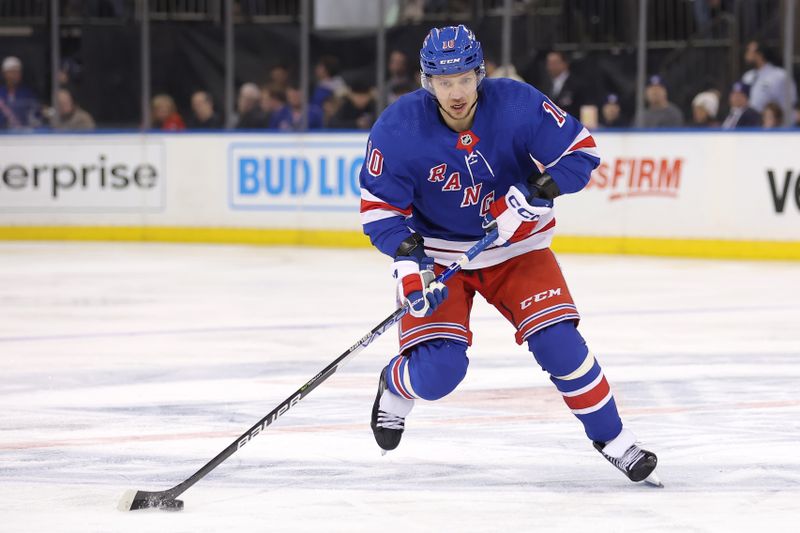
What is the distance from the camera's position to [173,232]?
1242 centimetres

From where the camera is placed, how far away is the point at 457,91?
367 centimetres

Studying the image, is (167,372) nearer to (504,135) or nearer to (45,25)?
(504,135)

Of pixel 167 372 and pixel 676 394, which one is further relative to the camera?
pixel 167 372

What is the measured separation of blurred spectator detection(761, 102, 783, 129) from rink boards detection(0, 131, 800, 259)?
94 mm

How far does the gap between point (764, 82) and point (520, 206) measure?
7.58 metres

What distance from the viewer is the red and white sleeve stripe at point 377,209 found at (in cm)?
380

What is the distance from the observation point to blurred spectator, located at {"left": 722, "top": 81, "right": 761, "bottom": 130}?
35.3ft

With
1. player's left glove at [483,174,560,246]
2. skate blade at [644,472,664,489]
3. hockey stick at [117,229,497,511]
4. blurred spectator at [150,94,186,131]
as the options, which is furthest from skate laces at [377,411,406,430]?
blurred spectator at [150,94,186,131]

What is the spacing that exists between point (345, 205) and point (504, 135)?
8.15 metres

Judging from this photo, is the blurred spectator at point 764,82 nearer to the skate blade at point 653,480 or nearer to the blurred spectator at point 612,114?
the blurred spectator at point 612,114

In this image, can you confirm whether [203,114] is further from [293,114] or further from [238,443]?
[238,443]


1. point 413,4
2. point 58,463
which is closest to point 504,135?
point 58,463

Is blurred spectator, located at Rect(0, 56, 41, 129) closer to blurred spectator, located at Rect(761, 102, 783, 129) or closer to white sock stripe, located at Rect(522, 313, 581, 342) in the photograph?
blurred spectator, located at Rect(761, 102, 783, 129)

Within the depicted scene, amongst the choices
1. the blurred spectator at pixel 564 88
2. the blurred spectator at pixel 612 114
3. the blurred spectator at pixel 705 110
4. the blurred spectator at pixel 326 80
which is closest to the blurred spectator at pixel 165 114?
the blurred spectator at pixel 326 80
